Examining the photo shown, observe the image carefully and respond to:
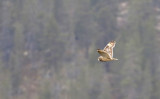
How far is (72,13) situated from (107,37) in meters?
5.23

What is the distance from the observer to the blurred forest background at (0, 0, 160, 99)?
51.6 metres

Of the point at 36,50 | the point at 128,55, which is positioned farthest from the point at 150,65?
the point at 36,50

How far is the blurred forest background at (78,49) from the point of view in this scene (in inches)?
2032

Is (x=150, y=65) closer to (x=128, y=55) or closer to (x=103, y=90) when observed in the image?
(x=128, y=55)

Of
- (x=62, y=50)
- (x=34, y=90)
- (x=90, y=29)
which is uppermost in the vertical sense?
(x=90, y=29)

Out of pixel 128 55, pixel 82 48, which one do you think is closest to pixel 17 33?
pixel 82 48

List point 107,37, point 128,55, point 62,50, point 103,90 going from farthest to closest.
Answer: point 107,37, point 62,50, point 128,55, point 103,90

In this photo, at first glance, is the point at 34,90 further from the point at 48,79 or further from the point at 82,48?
the point at 82,48

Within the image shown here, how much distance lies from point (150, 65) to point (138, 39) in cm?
277

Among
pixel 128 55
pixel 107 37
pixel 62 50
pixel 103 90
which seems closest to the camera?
pixel 103 90

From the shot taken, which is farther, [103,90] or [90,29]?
[90,29]

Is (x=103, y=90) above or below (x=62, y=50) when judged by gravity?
below

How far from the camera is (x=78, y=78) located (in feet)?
171

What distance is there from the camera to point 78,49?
207ft
